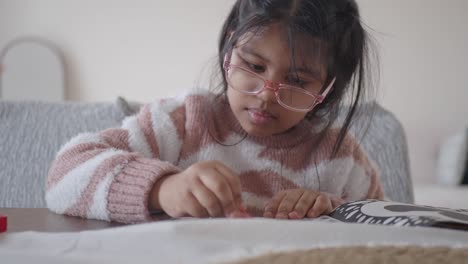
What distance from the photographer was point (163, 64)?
2.75 metres

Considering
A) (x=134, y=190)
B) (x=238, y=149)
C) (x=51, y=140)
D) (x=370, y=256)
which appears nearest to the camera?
(x=370, y=256)

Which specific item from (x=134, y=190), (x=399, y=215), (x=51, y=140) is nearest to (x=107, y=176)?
(x=134, y=190)

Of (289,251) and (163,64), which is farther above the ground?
(289,251)

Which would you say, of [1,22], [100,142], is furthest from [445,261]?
[1,22]

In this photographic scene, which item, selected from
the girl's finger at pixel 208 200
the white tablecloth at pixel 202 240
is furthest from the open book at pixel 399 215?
the girl's finger at pixel 208 200

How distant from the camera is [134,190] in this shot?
62 cm

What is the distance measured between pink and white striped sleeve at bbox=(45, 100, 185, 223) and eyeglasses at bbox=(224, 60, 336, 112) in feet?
0.59

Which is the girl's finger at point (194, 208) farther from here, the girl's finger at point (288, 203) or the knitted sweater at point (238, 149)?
the knitted sweater at point (238, 149)

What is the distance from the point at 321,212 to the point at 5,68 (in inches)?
101

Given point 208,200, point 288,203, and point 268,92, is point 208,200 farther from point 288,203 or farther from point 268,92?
point 268,92

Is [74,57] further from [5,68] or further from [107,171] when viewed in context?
[107,171]

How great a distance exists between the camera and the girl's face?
0.76m

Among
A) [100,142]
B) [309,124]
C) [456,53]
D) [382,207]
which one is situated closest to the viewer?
[382,207]

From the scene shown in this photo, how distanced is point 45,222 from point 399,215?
366 millimetres
